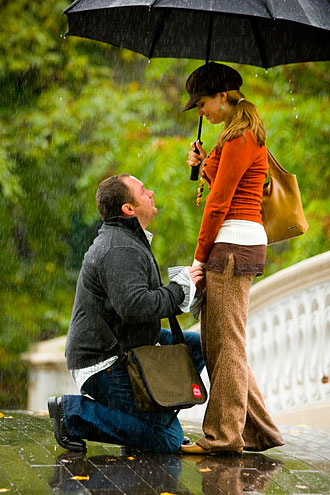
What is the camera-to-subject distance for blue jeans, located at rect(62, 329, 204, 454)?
4.77 m

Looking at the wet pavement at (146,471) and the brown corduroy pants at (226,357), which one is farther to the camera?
the brown corduroy pants at (226,357)

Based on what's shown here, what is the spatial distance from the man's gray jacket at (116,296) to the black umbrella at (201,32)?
2.24ft

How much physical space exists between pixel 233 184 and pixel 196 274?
0.55 metres

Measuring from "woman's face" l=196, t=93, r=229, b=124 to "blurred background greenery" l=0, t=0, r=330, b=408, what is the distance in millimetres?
4950

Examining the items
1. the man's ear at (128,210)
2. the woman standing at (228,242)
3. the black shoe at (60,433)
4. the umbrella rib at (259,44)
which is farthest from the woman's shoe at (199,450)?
the umbrella rib at (259,44)

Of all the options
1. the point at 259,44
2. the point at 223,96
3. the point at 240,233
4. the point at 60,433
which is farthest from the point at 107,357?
the point at 259,44

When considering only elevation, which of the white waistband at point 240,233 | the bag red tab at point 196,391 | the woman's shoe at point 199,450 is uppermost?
the white waistband at point 240,233

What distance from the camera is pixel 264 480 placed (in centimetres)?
437

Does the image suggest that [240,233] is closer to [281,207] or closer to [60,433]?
[281,207]

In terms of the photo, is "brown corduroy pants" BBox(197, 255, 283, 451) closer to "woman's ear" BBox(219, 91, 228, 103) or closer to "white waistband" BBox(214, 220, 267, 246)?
"white waistband" BBox(214, 220, 267, 246)

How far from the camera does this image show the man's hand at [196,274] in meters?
4.83

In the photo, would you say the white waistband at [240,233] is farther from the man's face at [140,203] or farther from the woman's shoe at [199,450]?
the woman's shoe at [199,450]

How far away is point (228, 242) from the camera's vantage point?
477 centimetres

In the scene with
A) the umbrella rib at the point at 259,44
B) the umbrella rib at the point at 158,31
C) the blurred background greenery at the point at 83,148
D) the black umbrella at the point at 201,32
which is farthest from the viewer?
the blurred background greenery at the point at 83,148
